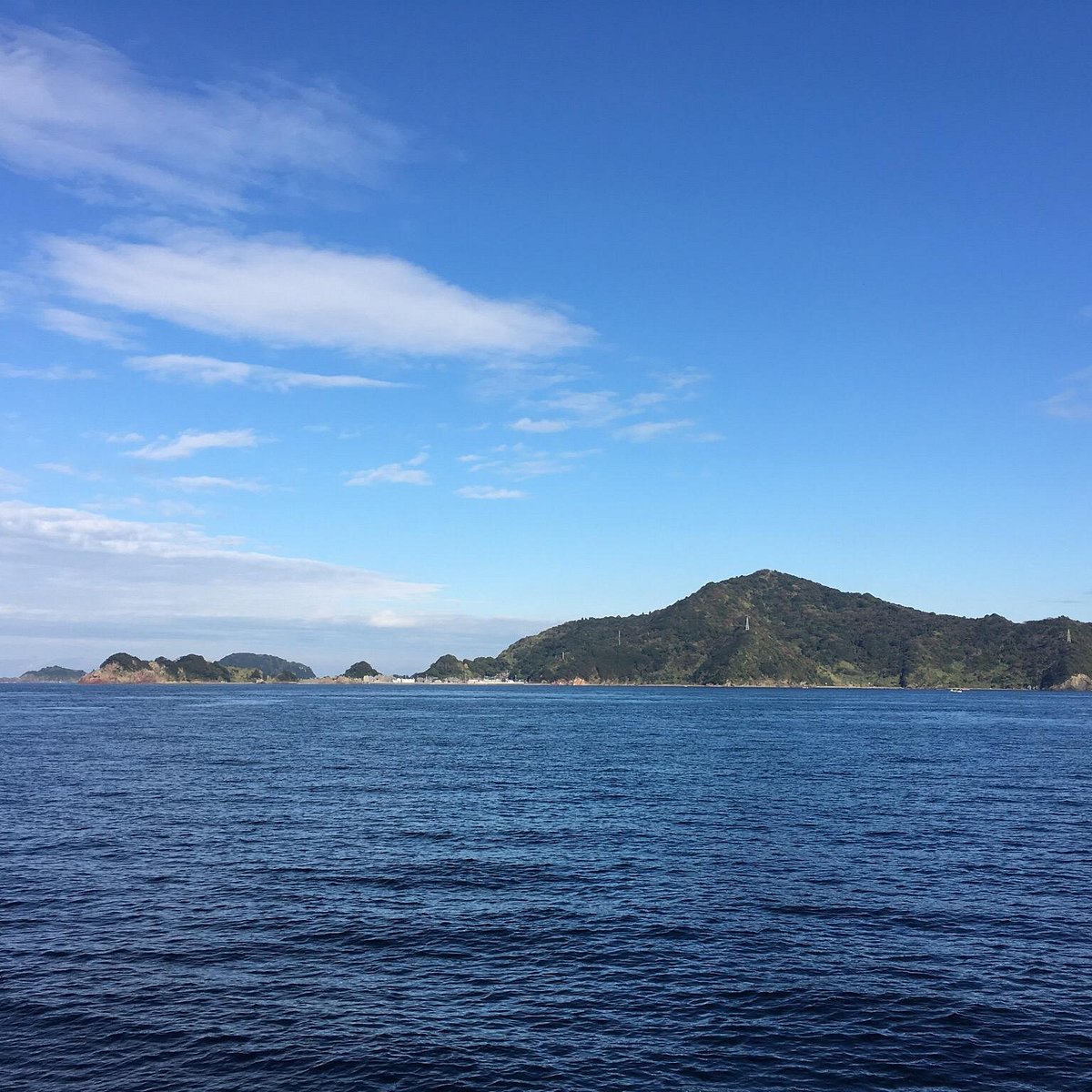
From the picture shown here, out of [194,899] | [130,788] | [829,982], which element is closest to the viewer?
[829,982]

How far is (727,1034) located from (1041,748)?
143 metres

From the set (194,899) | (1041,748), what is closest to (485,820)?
(194,899)

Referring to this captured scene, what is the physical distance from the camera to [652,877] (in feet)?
182

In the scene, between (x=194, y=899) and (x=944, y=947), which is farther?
(x=194, y=899)

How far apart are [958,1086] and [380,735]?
500 ft

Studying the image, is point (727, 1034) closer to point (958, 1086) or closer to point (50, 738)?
point (958, 1086)

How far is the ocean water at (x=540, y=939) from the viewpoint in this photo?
3084 centimetres

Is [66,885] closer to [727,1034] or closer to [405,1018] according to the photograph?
[405,1018]

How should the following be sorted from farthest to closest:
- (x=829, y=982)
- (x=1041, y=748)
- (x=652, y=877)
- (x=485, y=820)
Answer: (x=1041, y=748) < (x=485, y=820) < (x=652, y=877) < (x=829, y=982)

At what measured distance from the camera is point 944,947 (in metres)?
42.6

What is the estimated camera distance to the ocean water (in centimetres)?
3084

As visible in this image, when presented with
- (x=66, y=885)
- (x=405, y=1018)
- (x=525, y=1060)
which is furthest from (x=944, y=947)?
(x=66, y=885)

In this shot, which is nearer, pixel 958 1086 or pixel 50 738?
pixel 958 1086

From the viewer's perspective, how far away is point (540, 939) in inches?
1700
